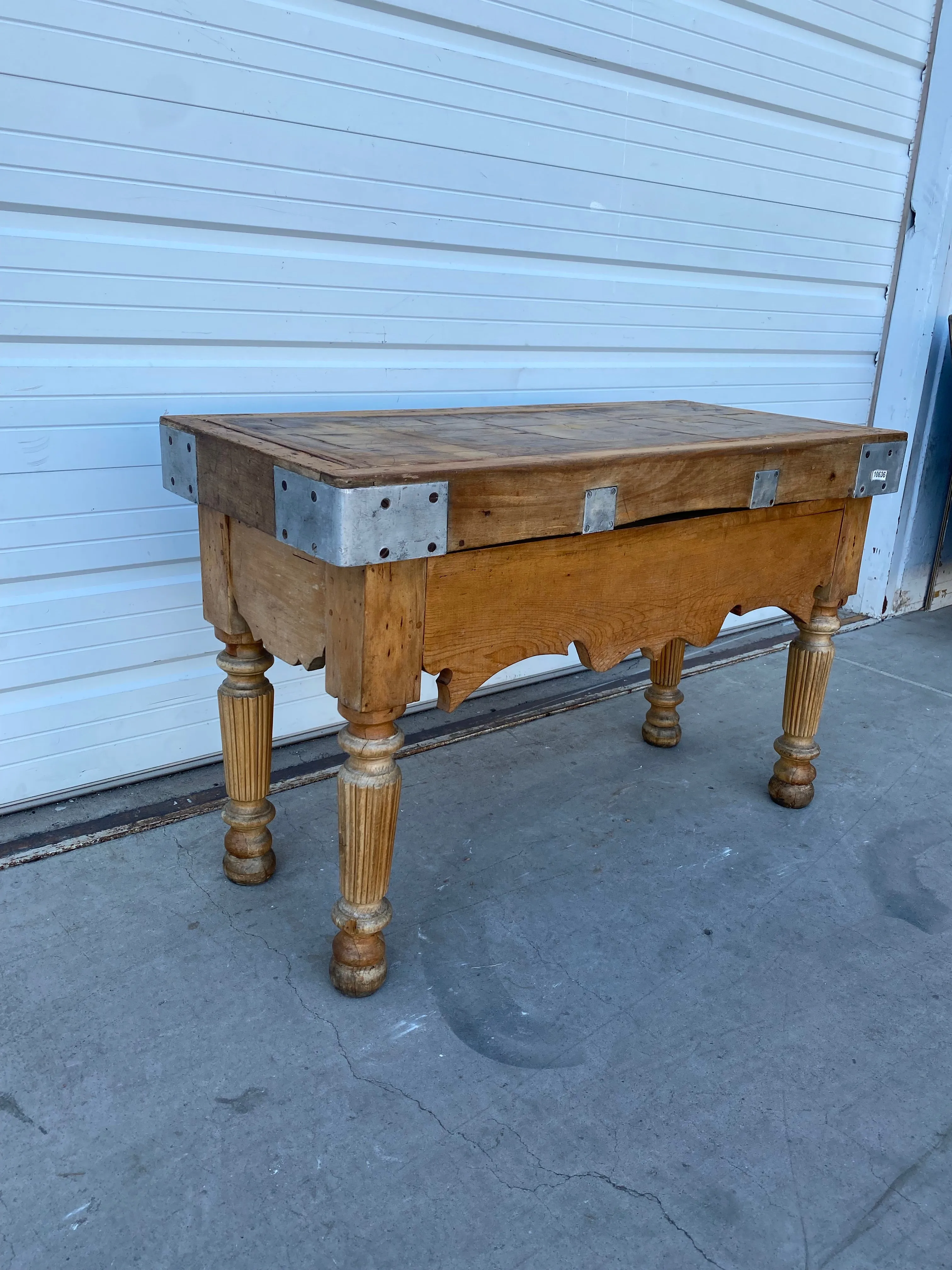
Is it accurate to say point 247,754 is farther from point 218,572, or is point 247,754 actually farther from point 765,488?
point 765,488

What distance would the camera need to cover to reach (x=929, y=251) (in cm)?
338

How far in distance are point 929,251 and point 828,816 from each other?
225cm

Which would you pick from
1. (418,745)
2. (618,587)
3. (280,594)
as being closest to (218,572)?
(280,594)

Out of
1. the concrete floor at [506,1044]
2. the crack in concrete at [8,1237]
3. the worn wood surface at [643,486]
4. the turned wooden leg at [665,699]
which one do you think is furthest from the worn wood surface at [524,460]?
the crack in concrete at [8,1237]

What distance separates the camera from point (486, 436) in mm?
1661

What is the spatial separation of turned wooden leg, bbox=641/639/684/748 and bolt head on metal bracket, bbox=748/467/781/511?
2.13ft

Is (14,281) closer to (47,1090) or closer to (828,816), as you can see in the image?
(47,1090)

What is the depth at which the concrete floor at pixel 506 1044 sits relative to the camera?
1.16m

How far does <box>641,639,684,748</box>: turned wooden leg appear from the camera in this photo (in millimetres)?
2361

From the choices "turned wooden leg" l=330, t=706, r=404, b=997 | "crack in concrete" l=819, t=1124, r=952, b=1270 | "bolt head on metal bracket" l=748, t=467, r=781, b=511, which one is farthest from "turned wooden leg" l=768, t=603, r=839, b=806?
"turned wooden leg" l=330, t=706, r=404, b=997

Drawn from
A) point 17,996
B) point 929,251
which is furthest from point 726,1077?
point 929,251

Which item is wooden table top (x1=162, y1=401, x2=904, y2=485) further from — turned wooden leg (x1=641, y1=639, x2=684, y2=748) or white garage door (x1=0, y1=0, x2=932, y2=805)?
turned wooden leg (x1=641, y1=639, x2=684, y2=748)

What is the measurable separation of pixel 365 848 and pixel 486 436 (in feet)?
2.33

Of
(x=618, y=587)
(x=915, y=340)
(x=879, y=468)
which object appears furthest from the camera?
(x=915, y=340)
